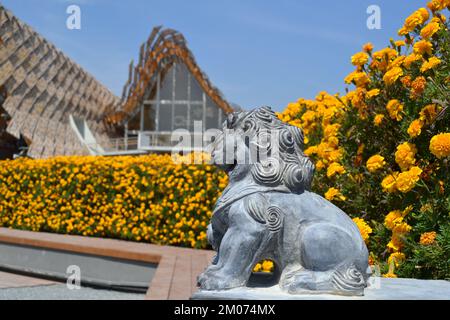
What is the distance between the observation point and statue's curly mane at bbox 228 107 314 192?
2381 mm

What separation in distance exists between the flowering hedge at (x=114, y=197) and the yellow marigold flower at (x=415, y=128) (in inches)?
148

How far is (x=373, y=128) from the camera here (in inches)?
164

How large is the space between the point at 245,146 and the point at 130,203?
5.59 meters

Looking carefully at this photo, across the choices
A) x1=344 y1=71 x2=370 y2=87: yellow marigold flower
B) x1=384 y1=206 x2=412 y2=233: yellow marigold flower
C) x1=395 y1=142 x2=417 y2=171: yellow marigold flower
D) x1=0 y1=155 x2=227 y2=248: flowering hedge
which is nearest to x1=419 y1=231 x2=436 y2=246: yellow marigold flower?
x1=384 y1=206 x2=412 y2=233: yellow marigold flower

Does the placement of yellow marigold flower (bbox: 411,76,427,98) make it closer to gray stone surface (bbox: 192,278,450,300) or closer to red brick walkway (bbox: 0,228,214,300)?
gray stone surface (bbox: 192,278,450,300)

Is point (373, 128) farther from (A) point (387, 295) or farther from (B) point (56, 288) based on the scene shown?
(B) point (56, 288)

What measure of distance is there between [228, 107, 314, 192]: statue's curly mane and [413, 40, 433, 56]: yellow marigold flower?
167cm

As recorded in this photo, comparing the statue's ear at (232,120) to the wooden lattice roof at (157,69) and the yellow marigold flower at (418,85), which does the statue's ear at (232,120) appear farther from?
the wooden lattice roof at (157,69)

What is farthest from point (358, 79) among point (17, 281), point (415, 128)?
point (17, 281)

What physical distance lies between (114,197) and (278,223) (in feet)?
19.7

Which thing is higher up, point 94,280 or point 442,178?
point 442,178

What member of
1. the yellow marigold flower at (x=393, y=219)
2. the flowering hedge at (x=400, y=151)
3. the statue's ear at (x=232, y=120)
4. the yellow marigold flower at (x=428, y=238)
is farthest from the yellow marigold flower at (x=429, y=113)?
the statue's ear at (x=232, y=120)

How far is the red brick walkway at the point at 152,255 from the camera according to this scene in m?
4.45
